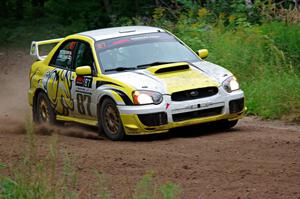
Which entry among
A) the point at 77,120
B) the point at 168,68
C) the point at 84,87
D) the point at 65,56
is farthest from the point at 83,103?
the point at 168,68

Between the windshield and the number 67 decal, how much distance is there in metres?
0.48

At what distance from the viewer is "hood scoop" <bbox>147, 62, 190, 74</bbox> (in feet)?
42.1

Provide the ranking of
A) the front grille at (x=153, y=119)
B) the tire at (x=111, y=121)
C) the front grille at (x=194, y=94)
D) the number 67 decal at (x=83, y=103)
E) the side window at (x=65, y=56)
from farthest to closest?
the side window at (x=65, y=56), the number 67 decal at (x=83, y=103), the tire at (x=111, y=121), the front grille at (x=194, y=94), the front grille at (x=153, y=119)

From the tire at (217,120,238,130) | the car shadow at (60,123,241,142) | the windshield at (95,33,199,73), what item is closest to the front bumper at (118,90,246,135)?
the car shadow at (60,123,241,142)

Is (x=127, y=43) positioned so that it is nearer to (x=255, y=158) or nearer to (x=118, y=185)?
(x=255, y=158)

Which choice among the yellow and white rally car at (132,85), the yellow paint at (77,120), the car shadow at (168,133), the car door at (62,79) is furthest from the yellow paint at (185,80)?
the car door at (62,79)

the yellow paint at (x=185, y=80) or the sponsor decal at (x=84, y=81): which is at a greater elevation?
the yellow paint at (x=185, y=80)

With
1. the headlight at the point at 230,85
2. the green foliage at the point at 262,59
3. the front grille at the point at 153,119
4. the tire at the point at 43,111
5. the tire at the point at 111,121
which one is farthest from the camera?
the tire at the point at 43,111

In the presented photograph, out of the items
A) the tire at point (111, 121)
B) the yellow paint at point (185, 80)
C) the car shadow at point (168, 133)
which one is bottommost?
the car shadow at point (168, 133)

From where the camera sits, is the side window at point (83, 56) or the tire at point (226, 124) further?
the side window at point (83, 56)

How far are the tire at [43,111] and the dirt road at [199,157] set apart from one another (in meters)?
0.32

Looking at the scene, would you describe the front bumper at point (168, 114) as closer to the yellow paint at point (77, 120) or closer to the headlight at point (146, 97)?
the headlight at point (146, 97)

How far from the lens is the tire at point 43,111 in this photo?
47.9ft

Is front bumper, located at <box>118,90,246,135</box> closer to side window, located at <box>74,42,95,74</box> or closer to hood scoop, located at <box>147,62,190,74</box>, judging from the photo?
hood scoop, located at <box>147,62,190,74</box>
